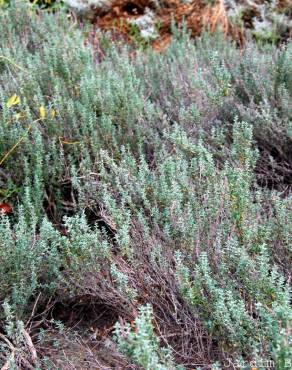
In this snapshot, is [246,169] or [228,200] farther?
[246,169]

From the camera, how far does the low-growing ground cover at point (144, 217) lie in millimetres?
1506

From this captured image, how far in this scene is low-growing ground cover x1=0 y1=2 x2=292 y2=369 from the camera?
1.51 meters

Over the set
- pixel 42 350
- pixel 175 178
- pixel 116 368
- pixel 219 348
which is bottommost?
pixel 42 350

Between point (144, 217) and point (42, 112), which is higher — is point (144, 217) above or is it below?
below

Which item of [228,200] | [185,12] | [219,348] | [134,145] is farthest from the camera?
[185,12]

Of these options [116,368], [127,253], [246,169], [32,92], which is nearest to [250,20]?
[32,92]

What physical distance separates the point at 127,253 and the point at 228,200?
43 centimetres

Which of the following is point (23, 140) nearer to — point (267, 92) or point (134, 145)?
point (134, 145)

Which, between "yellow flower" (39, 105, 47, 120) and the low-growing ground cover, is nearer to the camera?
the low-growing ground cover

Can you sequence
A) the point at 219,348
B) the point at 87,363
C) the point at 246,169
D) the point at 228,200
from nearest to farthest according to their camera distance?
the point at 219,348, the point at 87,363, the point at 228,200, the point at 246,169

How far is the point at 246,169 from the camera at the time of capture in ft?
6.76

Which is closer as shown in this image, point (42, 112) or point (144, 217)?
point (144, 217)

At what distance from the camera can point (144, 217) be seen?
2000 millimetres

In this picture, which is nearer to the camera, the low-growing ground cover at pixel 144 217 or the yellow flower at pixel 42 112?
the low-growing ground cover at pixel 144 217
